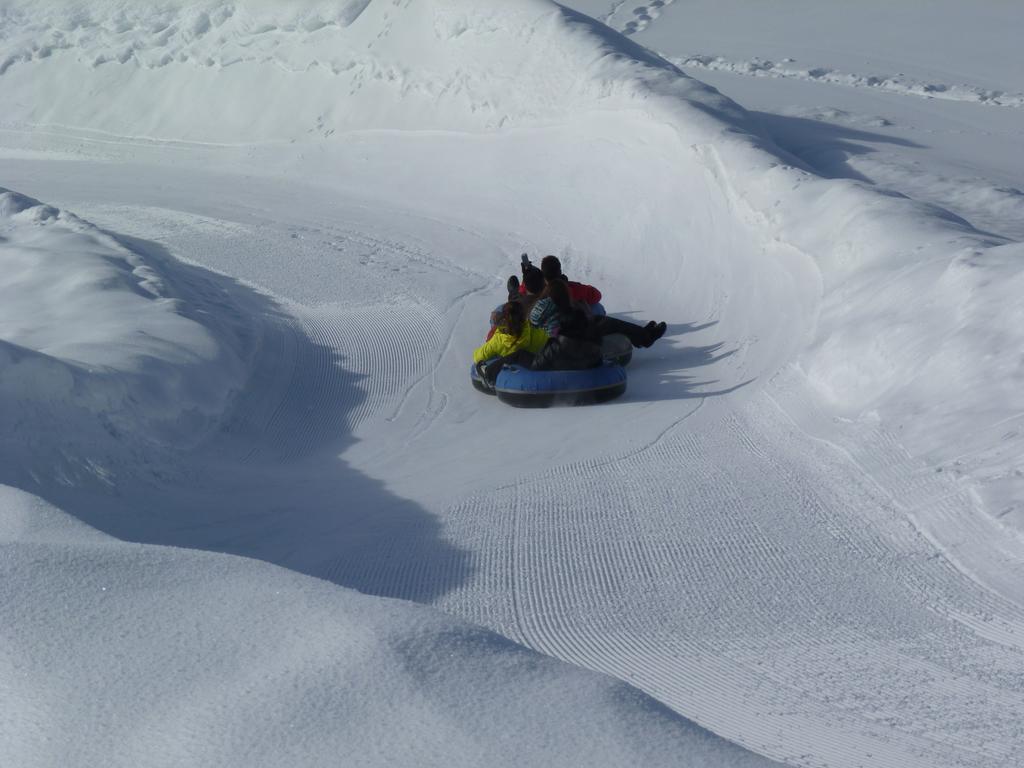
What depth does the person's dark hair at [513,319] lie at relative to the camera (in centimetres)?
892

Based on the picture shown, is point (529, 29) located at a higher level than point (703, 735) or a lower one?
higher

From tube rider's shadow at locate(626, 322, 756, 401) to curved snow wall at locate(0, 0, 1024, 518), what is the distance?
23 centimetres

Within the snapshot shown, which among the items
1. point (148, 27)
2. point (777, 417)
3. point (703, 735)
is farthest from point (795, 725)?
point (148, 27)

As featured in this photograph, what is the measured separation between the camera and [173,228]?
15570mm

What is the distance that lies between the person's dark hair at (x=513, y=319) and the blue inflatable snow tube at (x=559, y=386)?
34 cm

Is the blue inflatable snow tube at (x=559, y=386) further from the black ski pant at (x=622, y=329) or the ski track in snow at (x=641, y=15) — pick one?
the ski track in snow at (x=641, y=15)

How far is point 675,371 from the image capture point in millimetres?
9492

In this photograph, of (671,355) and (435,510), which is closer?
(435,510)

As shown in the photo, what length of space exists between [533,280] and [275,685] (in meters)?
6.60

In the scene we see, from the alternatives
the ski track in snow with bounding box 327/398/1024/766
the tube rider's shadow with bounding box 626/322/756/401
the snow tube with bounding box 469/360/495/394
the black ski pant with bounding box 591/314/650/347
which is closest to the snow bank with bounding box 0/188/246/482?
the snow tube with bounding box 469/360/495/394

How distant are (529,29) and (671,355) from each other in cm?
899

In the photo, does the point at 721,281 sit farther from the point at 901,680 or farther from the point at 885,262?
the point at 901,680

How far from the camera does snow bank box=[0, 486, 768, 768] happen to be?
3105 millimetres

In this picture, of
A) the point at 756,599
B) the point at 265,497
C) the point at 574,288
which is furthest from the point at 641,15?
the point at 756,599
